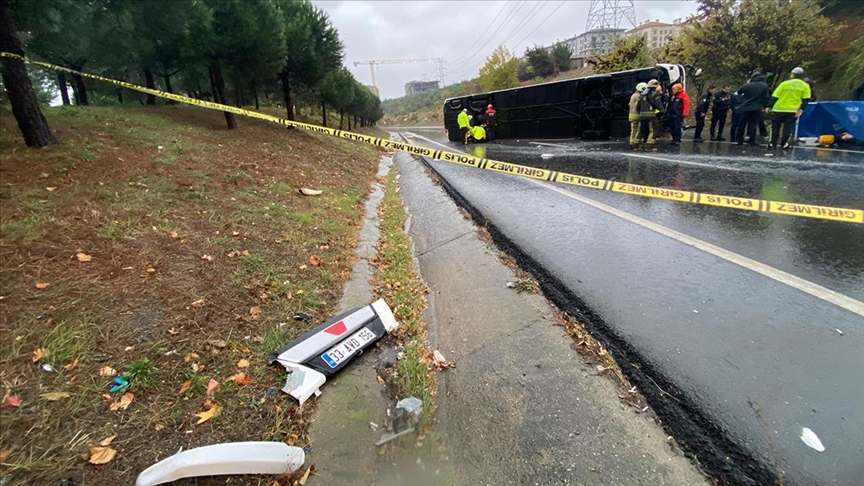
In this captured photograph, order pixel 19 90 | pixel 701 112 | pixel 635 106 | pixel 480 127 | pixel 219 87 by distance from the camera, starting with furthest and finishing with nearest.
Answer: pixel 480 127, pixel 219 87, pixel 701 112, pixel 635 106, pixel 19 90

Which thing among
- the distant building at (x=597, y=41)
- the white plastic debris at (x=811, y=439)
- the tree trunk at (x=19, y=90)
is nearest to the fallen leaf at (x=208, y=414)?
the white plastic debris at (x=811, y=439)

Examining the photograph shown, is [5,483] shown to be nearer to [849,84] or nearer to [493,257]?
[493,257]

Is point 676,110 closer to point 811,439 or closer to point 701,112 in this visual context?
point 701,112

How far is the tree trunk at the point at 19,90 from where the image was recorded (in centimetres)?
621

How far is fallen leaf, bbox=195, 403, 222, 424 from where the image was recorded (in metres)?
2.48

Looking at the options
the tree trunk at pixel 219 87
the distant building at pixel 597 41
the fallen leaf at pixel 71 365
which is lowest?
the fallen leaf at pixel 71 365

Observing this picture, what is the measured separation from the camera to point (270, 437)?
2424 mm

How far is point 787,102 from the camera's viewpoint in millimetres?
9992

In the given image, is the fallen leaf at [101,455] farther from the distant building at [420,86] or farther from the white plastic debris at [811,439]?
the distant building at [420,86]

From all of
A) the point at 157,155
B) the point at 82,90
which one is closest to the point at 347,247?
the point at 157,155

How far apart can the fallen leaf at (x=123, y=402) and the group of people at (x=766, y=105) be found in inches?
541

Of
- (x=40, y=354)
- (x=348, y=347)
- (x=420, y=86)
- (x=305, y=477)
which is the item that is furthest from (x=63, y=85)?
→ (x=420, y=86)

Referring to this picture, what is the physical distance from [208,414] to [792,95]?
529 inches

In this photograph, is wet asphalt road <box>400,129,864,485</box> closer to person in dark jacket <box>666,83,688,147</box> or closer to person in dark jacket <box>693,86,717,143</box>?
person in dark jacket <box>666,83,688,147</box>
